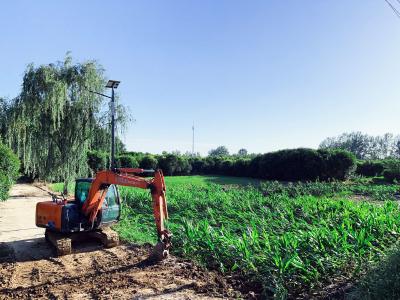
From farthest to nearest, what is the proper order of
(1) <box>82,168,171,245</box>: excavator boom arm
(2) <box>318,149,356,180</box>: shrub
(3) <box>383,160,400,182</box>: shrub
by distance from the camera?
(3) <box>383,160,400,182</box>: shrub, (2) <box>318,149,356,180</box>: shrub, (1) <box>82,168,171,245</box>: excavator boom arm

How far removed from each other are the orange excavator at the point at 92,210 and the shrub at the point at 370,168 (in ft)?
115

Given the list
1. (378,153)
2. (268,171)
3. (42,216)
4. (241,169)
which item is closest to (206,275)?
(42,216)

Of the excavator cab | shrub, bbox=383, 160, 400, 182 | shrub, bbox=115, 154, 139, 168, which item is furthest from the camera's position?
shrub, bbox=115, 154, 139, 168

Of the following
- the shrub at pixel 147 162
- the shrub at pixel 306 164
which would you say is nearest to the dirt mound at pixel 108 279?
the shrub at pixel 306 164

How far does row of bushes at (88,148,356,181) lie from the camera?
30.7 metres

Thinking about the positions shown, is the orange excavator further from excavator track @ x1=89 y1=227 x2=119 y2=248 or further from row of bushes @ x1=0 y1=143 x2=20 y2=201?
row of bushes @ x1=0 y1=143 x2=20 y2=201

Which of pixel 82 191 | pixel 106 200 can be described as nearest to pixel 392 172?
pixel 106 200

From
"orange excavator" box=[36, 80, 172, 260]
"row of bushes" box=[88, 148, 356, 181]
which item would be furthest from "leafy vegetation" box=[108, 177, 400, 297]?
"row of bushes" box=[88, 148, 356, 181]

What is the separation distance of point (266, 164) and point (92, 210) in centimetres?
2700

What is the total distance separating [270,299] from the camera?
5.80 metres

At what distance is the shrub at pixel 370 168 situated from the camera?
39487mm

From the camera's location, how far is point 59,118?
19.6 metres

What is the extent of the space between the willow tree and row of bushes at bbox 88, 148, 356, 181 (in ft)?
10.7

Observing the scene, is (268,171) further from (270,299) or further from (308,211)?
(270,299)
